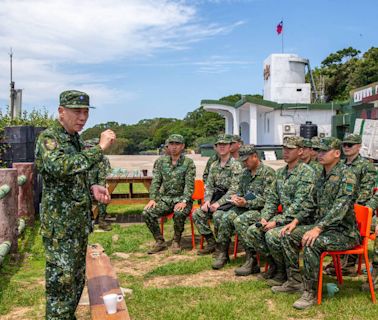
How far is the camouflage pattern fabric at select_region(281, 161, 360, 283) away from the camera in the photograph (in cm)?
425

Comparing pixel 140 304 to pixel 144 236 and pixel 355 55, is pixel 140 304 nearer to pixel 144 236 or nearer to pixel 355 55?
pixel 144 236

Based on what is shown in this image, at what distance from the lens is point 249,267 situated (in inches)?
211

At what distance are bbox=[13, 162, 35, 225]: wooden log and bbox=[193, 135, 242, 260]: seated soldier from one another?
3103mm

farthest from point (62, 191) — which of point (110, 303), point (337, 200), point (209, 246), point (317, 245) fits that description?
point (209, 246)

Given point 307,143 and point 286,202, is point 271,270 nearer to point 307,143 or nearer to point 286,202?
point 286,202

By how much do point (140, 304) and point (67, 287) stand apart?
1.55 meters

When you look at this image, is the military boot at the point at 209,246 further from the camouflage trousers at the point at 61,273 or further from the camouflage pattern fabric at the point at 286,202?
the camouflage trousers at the point at 61,273

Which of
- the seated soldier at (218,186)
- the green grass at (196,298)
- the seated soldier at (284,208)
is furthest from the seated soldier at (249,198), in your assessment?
the green grass at (196,298)

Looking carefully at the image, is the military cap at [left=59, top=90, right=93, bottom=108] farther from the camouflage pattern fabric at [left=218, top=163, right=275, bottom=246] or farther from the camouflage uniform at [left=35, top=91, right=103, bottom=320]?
the camouflage pattern fabric at [left=218, top=163, right=275, bottom=246]

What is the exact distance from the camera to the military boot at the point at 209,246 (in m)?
6.34

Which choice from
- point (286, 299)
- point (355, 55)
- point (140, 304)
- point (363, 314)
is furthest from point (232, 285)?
point (355, 55)

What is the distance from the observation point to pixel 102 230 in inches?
313

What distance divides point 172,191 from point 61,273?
3.80 m

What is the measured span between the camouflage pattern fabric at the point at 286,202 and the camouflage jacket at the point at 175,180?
64.5 inches
